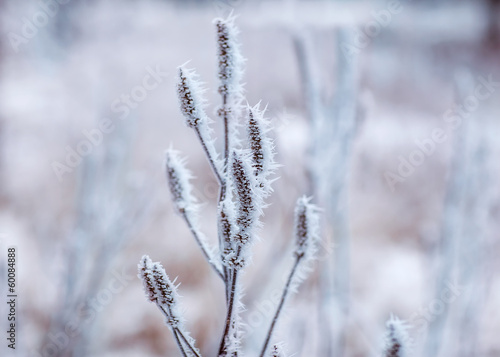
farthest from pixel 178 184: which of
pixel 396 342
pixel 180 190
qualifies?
pixel 396 342

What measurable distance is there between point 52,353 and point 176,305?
91cm

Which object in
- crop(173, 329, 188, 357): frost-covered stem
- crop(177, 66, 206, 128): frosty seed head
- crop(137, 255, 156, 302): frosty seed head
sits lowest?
A: crop(173, 329, 188, 357): frost-covered stem

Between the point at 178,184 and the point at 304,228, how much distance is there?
15cm

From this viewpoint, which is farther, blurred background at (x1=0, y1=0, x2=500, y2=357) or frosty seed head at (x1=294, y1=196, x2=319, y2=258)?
blurred background at (x1=0, y1=0, x2=500, y2=357)

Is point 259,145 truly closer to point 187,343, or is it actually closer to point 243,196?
point 243,196

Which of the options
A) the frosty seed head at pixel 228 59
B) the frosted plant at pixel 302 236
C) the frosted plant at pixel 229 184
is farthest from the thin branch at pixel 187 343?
the frosty seed head at pixel 228 59

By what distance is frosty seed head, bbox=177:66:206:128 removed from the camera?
42 centimetres

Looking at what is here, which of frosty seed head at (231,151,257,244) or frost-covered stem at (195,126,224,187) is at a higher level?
frost-covered stem at (195,126,224,187)

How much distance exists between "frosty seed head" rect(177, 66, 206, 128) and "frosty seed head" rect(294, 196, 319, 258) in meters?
0.15

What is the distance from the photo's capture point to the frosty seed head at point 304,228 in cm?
48

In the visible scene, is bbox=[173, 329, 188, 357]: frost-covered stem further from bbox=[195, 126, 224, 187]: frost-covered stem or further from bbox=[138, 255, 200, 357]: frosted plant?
→ bbox=[195, 126, 224, 187]: frost-covered stem

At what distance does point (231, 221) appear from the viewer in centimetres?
41

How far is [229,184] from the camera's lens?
0.44m

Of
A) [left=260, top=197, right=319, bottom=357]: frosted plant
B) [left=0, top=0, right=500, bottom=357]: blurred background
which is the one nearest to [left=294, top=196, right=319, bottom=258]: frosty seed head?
[left=260, top=197, right=319, bottom=357]: frosted plant
